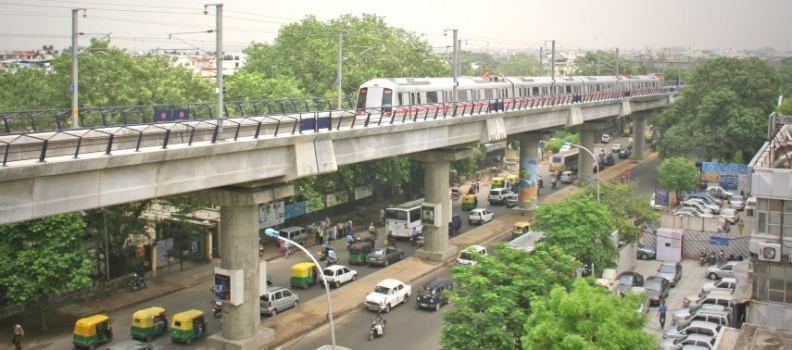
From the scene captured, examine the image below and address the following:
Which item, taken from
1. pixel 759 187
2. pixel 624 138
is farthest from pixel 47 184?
pixel 624 138

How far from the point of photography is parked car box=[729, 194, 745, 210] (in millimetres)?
58794

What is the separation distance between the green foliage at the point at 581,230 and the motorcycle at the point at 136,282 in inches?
799

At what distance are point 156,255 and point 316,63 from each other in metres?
26.9

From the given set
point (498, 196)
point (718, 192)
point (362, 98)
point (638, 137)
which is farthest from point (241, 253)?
point (638, 137)

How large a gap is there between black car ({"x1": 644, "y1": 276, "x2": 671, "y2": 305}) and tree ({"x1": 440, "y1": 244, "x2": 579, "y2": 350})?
11.1 metres

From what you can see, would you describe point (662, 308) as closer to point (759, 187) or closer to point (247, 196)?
point (759, 187)

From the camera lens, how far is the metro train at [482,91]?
44812 millimetres

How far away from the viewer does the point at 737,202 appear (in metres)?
59.7

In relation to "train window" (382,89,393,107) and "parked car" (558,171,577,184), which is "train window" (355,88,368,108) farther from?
"parked car" (558,171,577,184)

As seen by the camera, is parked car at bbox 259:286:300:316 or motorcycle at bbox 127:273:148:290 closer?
parked car at bbox 259:286:300:316

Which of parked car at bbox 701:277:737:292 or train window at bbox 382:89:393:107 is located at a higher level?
train window at bbox 382:89:393:107

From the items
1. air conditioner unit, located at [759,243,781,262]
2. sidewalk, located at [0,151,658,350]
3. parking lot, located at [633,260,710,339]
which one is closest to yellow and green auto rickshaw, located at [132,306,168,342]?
sidewalk, located at [0,151,658,350]

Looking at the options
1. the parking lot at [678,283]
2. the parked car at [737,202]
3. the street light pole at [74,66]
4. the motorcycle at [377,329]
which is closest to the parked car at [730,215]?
the parked car at [737,202]

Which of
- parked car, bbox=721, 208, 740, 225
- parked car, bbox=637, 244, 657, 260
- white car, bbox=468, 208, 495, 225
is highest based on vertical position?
parked car, bbox=721, 208, 740, 225
